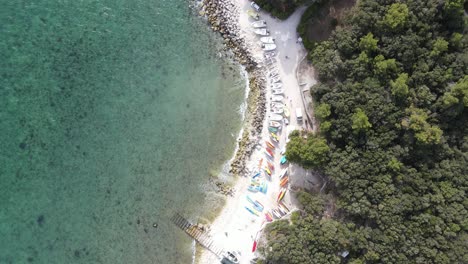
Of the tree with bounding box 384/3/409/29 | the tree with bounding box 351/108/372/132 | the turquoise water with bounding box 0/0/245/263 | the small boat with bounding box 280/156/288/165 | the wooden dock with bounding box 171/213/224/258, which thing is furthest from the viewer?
the turquoise water with bounding box 0/0/245/263

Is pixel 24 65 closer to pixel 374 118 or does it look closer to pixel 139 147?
pixel 139 147

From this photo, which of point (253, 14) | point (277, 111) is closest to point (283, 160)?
point (277, 111)

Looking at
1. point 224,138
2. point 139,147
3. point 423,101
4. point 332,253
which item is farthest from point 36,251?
point 423,101

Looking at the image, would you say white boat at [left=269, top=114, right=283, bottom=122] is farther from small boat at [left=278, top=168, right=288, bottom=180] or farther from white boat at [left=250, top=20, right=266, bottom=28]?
white boat at [left=250, top=20, right=266, bottom=28]

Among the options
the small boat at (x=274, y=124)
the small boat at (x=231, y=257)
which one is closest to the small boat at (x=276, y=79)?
the small boat at (x=274, y=124)

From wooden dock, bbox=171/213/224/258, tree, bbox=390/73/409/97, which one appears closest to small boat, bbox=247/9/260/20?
tree, bbox=390/73/409/97

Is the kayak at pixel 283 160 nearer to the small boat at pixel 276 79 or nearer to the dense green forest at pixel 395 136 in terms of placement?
the dense green forest at pixel 395 136
